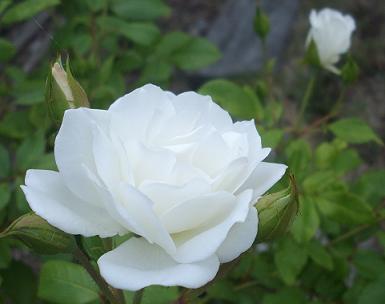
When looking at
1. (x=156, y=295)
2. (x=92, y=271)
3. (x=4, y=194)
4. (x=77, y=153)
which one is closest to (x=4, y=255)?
(x=4, y=194)

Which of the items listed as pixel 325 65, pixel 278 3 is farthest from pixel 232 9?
pixel 325 65

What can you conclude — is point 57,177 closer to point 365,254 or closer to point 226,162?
point 226,162

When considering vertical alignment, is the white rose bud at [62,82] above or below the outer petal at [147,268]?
above

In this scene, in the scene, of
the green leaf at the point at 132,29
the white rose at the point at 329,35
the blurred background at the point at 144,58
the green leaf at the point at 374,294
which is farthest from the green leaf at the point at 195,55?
the green leaf at the point at 374,294

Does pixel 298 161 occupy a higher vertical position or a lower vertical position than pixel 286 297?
higher

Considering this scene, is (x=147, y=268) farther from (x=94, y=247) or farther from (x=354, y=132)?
(x=354, y=132)

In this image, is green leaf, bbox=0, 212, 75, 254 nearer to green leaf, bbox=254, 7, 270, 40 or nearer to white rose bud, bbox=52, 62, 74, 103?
white rose bud, bbox=52, 62, 74, 103

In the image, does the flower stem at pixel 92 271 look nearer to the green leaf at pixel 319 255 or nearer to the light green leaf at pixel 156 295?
the light green leaf at pixel 156 295
